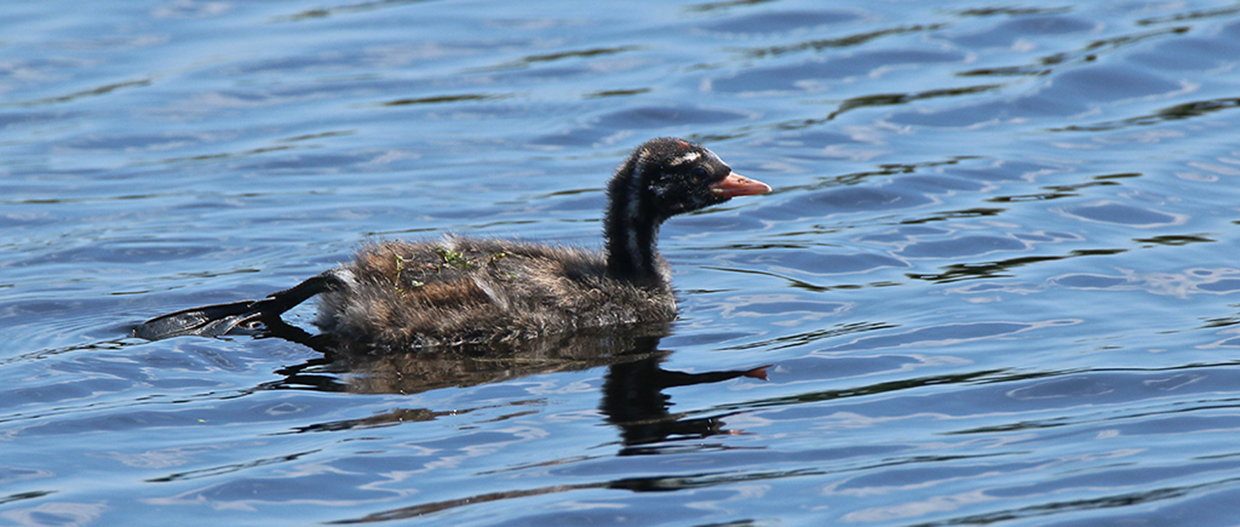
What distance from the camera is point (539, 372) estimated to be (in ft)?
32.4

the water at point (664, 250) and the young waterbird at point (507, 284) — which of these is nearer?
the water at point (664, 250)

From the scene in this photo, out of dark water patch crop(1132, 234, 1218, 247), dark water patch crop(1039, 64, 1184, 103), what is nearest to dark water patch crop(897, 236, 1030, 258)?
dark water patch crop(1132, 234, 1218, 247)

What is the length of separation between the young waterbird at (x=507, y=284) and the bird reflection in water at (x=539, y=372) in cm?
13

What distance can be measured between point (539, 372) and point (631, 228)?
1871 mm

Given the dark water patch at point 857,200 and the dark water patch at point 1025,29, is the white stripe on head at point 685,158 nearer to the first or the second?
the dark water patch at point 857,200

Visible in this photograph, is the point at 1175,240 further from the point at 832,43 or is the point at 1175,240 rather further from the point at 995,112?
the point at 832,43

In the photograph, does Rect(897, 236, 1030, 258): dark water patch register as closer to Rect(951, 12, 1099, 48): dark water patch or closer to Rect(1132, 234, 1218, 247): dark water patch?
Rect(1132, 234, 1218, 247): dark water patch

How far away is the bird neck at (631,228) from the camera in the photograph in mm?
11367

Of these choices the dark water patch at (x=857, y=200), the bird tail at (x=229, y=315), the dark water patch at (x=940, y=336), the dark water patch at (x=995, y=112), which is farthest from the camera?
the dark water patch at (x=995, y=112)

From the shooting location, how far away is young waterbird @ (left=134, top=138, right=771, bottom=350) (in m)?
10.5

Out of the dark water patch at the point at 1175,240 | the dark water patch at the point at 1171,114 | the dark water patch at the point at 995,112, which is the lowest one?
the dark water patch at the point at 1175,240

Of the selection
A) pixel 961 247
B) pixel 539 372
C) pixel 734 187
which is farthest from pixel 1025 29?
pixel 539 372

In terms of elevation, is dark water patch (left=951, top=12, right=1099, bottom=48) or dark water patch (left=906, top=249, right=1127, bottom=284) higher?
dark water patch (left=951, top=12, right=1099, bottom=48)

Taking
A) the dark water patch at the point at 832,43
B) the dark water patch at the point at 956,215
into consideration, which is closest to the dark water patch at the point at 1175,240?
the dark water patch at the point at 956,215
